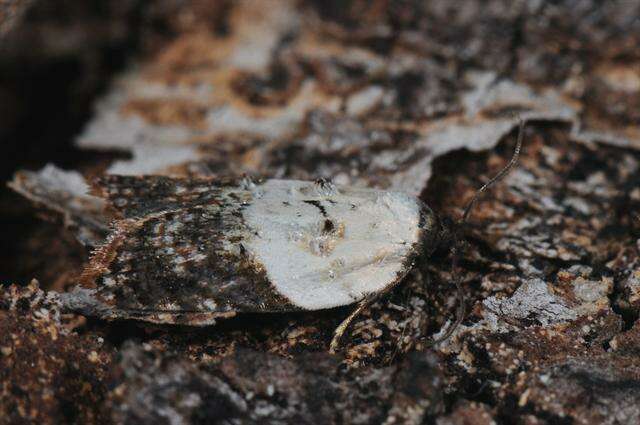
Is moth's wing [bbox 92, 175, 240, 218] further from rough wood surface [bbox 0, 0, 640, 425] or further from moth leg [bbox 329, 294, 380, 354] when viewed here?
moth leg [bbox 329, 294, 380, 354]

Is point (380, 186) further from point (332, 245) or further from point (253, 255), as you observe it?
point (253, 255)

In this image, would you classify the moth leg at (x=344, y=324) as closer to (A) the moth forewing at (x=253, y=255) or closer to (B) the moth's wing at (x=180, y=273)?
(A) the moth forewing at (x=253, y=255)

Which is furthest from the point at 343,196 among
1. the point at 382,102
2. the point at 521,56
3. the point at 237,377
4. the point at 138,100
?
the point at 138,100

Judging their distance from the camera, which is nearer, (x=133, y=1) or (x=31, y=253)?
(x=31, y=253)

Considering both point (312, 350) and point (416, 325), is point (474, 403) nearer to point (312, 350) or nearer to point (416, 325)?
point (416, 325)

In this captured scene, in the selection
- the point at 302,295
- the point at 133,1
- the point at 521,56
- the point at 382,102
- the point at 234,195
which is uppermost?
the point at 133,1

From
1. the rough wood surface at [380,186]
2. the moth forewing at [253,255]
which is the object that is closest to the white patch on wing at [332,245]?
the moth forewing at [253,255]
